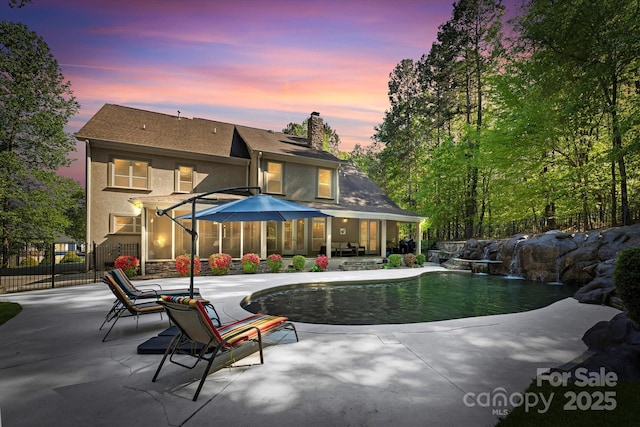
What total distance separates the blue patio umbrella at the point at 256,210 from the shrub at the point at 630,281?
18.2 feet

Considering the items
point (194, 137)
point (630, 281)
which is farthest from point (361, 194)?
point (630, 281)

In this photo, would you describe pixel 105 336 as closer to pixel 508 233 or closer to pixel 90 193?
pixel 90 193

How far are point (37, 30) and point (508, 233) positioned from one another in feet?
100

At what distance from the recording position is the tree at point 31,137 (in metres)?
15.5

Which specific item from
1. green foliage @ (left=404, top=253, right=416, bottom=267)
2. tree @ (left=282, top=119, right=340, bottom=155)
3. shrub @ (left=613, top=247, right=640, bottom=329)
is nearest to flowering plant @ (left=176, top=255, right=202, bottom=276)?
green foliage @ (left=404, top=253, right=416, bottom=267)

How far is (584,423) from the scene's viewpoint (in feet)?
9.23

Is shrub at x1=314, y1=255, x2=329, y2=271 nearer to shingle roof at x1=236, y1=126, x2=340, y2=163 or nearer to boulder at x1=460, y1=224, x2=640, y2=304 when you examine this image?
shingle roof at x1=236, y1=126, x2=340, y2=163

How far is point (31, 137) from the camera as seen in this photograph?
56.7 feet

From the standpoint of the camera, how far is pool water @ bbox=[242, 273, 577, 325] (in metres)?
7.70

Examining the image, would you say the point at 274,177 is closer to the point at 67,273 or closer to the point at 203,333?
the point at 67,273

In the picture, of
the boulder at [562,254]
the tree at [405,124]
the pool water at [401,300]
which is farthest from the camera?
the tree at [405,124]

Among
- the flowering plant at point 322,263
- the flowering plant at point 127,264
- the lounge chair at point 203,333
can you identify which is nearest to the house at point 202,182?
the flowering plant at point 127,264

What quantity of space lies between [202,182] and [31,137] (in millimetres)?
9594

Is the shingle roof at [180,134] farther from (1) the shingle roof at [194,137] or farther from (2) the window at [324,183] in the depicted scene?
(2) the window at [324,183]
